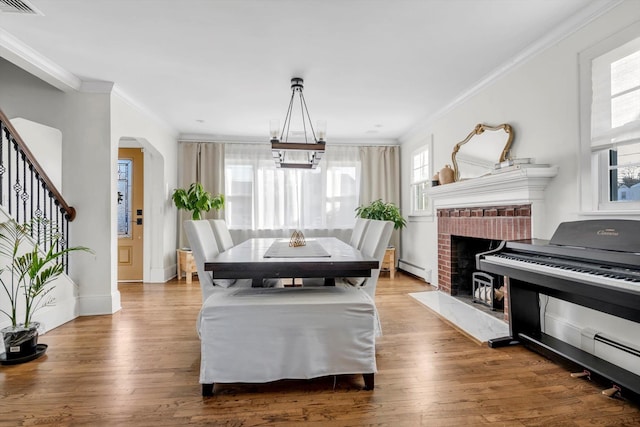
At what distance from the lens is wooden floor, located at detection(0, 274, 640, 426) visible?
170 cm

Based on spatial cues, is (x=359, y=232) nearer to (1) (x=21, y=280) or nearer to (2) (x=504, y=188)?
(2) (x=504, y=188)

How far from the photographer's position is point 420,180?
5402mm

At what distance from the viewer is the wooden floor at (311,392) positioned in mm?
1701

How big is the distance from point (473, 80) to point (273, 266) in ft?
9.65

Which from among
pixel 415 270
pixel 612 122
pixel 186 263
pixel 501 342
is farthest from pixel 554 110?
pixel 186 263

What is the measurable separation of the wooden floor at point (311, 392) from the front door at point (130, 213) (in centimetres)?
270

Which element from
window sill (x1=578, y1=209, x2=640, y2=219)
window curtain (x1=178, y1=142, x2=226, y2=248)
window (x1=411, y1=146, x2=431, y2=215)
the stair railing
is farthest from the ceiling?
window curtain (x1=178, y1=142, x2=226, y2=248)

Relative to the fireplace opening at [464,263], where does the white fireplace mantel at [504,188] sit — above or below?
above

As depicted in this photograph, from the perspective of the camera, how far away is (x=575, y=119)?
245 centimetres

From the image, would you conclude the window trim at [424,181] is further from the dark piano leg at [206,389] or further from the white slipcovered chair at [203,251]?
the dark piano leg at [206,389]

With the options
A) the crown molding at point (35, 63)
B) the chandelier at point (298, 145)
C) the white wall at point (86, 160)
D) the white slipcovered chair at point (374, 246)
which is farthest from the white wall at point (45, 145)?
the white slipcovered chair at point (374, 246)

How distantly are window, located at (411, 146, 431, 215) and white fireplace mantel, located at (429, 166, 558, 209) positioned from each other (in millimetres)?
1208

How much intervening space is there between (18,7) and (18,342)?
7.55 ft

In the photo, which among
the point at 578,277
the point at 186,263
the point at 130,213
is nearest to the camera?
the point at 578,277
